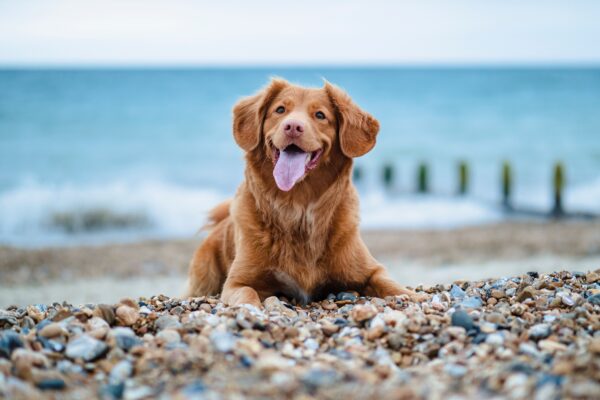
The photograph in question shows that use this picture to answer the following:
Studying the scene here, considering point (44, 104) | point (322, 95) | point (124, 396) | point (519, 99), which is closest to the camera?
point (124, 396)

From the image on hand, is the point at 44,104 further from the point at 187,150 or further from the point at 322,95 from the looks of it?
the point at 322,95

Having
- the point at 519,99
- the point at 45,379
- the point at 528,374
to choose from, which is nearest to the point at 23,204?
the point at 45,379

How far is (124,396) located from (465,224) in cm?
1299

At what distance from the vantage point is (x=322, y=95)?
4.93 meters

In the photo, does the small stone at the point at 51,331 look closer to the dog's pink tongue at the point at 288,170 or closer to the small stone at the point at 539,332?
the dog's pink tongue at the point at 288,170

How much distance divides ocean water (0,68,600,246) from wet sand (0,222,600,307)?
5.13 feet

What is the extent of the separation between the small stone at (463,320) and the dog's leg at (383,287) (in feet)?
3.19

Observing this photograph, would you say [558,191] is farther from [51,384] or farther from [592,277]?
[51,384]

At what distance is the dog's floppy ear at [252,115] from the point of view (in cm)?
489

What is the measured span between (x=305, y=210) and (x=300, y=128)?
28.4 inches

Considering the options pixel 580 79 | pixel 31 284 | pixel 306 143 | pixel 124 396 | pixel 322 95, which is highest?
pixel 580 79

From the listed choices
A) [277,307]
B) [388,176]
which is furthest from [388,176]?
[277,307]

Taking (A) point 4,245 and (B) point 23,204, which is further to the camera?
(B) point 23,204

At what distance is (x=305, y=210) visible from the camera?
16.0ft
